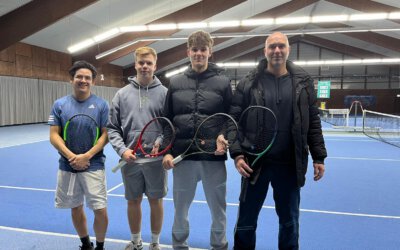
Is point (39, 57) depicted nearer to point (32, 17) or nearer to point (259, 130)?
point (32, 17)

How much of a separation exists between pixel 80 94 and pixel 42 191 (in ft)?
9.48

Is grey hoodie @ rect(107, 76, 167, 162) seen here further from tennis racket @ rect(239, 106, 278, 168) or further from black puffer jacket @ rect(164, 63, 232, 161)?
tennis racket @ rect(239, 106, 278, 168)

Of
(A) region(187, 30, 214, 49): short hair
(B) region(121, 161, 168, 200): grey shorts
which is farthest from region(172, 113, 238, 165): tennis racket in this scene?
(A) region(187, 30, 214, 49): short hair

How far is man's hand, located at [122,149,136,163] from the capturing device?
2.56 meters

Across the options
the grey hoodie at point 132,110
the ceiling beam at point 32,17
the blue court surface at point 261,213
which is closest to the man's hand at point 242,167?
the grey hoodie at point 132,110

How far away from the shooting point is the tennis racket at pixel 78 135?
2.73 metres

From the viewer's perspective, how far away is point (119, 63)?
81.5ft

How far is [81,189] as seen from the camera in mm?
2799

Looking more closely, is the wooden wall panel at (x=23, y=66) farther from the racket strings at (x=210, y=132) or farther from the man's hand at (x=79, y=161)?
the racket strings at (x=210, y=132)

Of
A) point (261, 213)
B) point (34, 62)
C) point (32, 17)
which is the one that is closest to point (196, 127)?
point (261, 213)

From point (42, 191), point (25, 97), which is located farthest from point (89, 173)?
point (25, 97)

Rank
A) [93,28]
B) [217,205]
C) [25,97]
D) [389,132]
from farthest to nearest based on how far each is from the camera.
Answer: [25,97]
[93,28]
[389,132]
[217,205]

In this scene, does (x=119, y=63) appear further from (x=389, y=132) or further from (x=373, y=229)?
(x=373, y=229)

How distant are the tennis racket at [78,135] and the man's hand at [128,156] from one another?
0.40 meters
